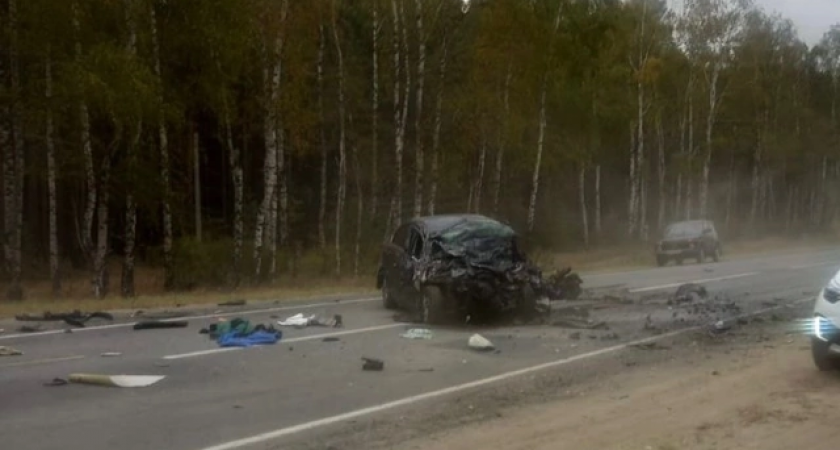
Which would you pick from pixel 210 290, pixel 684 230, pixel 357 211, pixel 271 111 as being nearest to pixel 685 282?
pixel 271 111

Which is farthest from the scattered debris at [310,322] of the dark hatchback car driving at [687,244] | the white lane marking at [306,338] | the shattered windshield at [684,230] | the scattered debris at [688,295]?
the shattered windshield at [684,230]

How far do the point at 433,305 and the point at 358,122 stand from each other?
29.8 m

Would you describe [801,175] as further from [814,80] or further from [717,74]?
[717,74]

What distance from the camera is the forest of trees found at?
27.4 metres

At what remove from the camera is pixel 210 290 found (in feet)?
96.8

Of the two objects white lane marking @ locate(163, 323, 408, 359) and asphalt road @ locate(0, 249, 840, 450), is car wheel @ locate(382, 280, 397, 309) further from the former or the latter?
white lane marking @ locate(163, 323, 408, 359)

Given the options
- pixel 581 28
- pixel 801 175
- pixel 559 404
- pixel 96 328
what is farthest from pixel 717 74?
pixel 559 404

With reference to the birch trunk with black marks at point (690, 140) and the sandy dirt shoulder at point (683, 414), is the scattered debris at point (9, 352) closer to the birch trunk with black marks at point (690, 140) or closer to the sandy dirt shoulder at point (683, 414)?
the sandy dirt shoulder at point (683, 414)

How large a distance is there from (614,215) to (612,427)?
A: 62.3 m

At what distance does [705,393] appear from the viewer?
1126 centimetres

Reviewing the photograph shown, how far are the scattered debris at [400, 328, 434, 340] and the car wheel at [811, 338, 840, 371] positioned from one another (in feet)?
19.1

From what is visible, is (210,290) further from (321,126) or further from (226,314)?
(321,126)

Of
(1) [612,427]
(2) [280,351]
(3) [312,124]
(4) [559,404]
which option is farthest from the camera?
(3) [312,124]

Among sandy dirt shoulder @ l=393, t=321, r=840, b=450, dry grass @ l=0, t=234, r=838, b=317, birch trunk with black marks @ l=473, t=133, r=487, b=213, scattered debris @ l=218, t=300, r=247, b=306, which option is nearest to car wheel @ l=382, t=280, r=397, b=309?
scattered debris @ l=218, t=300, r=247, b=306
